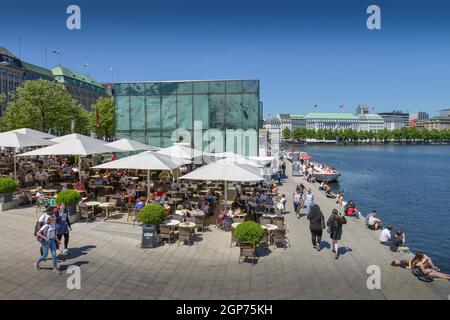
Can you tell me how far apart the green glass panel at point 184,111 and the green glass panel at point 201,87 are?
1.03 m

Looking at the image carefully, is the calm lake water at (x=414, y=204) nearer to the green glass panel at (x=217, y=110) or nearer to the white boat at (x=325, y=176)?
the white boat at (x=325, y=176)

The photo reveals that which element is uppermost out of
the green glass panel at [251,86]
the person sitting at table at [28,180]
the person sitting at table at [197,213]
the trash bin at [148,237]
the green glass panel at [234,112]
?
the green glass panel at [251,86]

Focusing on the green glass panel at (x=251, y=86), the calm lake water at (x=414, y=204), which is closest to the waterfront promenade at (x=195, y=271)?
the calm lake water at (x=414, y=204)

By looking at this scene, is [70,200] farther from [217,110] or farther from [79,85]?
[79,85]

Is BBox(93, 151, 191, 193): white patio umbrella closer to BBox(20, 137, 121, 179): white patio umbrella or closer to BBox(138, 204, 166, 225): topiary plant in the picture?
BBox(20, 137, 121, 179): white patio umbrella

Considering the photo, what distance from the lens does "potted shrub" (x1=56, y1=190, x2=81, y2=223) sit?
15039 millimetres

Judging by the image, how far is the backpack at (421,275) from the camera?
427 inches

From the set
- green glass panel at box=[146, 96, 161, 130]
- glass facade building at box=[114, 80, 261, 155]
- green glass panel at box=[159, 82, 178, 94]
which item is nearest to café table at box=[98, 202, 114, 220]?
glass facade building at box=[114, 80, 261, 155]

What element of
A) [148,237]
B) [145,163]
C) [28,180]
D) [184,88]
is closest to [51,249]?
[148,237]

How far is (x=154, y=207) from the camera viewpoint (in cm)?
1333

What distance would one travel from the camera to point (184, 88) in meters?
32.6

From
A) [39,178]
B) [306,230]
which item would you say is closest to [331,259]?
[306,230]

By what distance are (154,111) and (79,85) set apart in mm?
113251

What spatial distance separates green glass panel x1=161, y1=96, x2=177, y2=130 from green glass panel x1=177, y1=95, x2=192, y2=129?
376mm
